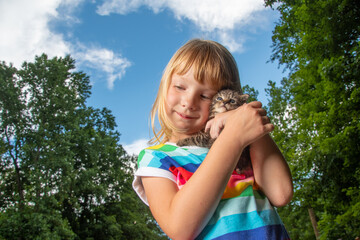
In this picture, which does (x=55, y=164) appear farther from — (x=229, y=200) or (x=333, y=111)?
(x=229, y=200)

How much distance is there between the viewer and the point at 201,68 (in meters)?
1.66

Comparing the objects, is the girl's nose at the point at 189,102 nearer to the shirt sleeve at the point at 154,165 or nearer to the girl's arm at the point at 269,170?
the girl's arm at the point at 269,170

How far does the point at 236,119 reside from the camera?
4.42 ft

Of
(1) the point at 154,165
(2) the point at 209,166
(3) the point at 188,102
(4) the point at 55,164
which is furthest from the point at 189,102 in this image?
(4) the point at 55,164

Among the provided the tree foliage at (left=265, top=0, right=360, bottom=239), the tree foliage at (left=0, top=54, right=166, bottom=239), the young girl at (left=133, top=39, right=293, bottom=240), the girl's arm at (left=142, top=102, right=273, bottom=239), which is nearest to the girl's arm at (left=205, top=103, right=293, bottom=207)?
the young girl at (left=133, top=39, right=293, bottom=240)

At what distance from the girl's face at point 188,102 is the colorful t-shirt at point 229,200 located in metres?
0.17

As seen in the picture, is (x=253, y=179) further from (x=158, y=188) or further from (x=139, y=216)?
(x=139, y=216)

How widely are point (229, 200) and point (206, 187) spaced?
0.22 metres

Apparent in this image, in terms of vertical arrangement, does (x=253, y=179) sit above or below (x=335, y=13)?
below

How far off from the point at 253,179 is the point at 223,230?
342 millimetres

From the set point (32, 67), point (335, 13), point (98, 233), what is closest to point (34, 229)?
point (98, 233)

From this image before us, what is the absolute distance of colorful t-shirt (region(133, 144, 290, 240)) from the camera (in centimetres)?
127

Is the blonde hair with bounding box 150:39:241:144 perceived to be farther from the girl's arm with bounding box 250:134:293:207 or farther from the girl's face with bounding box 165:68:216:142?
the girl's arm with bounding box 250:134:293:207

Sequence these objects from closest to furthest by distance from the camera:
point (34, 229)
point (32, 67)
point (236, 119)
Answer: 1. point (236, 119)
2. point (34, 229)
3. point (32, 67)
